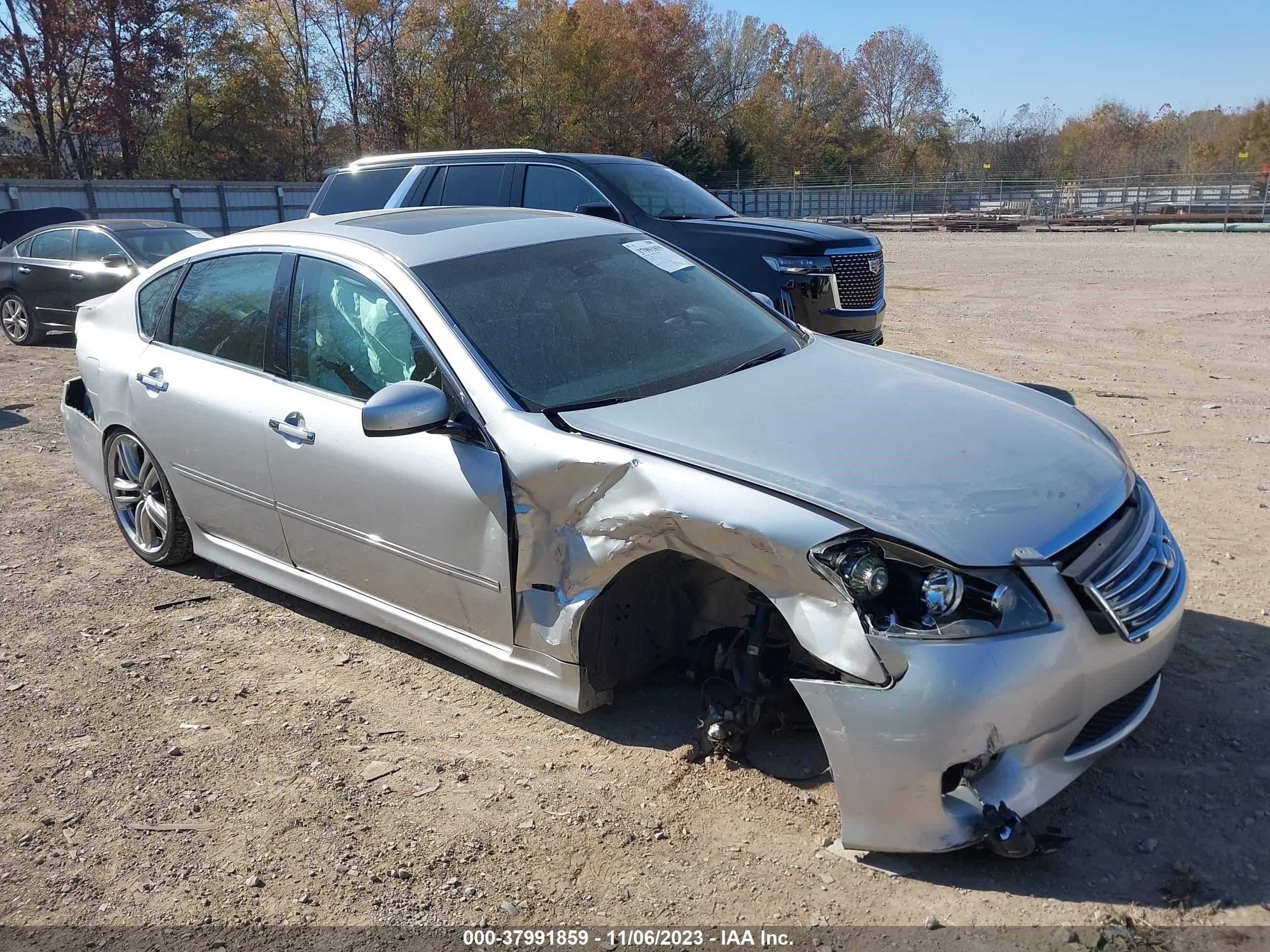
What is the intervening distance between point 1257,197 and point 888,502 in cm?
4033

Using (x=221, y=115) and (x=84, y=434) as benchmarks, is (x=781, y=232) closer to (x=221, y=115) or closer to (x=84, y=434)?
(x=84, y=434)

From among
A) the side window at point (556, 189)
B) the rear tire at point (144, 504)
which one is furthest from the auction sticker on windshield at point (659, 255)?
the side window at point (556, 189)

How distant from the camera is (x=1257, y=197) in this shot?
3584 centimetres

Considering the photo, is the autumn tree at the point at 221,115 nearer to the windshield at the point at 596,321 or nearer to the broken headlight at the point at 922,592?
the windshield at the point at 596,321

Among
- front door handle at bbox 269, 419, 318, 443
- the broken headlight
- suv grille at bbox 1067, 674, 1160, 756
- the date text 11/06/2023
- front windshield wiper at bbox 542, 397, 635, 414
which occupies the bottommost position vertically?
the date text 11/06/2023

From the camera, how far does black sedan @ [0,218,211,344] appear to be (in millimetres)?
11773

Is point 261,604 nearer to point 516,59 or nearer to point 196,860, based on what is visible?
point 196,860

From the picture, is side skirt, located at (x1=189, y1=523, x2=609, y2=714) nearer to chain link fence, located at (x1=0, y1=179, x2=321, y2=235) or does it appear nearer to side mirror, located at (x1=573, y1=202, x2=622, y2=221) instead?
side mirror, located at (x1=573, y1=202, x2=622, y2=221)

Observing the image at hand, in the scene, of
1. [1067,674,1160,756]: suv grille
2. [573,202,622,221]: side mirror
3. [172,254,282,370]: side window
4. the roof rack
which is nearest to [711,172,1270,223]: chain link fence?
the roof rack

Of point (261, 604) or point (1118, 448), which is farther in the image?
point (261, 604)

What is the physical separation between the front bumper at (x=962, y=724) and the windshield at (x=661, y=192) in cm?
667

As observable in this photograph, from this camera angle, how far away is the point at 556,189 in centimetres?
876

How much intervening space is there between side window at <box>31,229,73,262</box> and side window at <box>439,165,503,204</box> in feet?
19.1

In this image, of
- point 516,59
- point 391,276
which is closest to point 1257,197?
point 516,59
